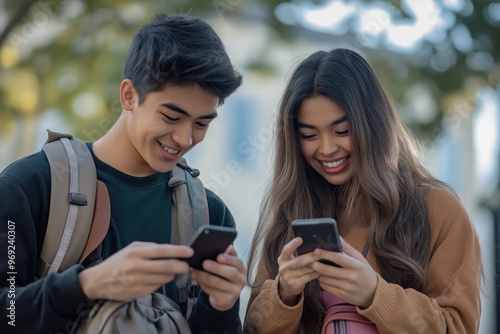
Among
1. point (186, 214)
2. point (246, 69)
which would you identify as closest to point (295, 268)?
point (186, 214)

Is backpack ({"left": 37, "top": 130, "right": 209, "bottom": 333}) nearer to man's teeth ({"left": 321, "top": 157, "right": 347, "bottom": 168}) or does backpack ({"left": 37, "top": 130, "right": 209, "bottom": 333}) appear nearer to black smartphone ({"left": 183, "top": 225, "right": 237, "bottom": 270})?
black smartphone ({"left": 183, "top": 225, "right": 237, "bottom": 270})

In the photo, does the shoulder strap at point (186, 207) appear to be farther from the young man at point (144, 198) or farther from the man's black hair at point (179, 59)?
the man's black hair at point (179, 59)

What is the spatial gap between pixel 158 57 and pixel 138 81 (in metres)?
0.11

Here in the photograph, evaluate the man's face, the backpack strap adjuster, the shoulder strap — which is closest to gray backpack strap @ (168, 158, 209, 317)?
the shoulder strap

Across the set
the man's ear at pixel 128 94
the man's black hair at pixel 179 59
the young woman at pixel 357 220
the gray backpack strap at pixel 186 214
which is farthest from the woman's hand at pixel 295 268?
the man's ear at pixel 128 94

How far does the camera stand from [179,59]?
8.82 feet

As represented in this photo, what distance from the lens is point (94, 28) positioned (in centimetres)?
507

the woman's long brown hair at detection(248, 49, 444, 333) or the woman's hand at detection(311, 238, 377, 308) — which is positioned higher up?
the woman's long brown hair at detection(248, 49, 444, 333)

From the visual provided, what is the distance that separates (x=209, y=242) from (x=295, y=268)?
35cm

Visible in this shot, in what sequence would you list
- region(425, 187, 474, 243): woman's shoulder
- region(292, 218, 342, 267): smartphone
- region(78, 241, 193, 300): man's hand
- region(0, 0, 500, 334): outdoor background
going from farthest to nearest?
region(0, 0, 500, 334): outdoor background
region(425, 187, 474, 243): woman's shoulder
region(292, 218, 342, 267): smartphone
region(78, 241, 193, 300): man's hand

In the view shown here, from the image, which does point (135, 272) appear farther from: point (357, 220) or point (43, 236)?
point (357, 220)

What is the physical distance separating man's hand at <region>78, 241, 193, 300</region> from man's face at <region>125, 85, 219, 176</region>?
1.51 feet

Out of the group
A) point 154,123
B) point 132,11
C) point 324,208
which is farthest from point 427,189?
point 132,11

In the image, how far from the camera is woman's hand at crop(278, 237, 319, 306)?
8.18 feet
